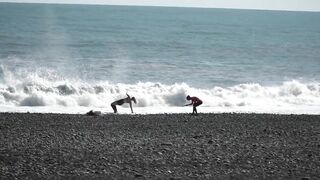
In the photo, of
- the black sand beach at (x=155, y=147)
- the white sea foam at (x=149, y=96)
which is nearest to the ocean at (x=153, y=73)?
the white sea foam at (x=149, y=96)

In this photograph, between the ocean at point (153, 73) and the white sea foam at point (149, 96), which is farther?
the ocean at point (153, 73)

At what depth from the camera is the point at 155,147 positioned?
46.4 feet

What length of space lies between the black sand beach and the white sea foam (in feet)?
17.5

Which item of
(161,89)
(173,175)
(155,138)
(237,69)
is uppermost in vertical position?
(237,69)

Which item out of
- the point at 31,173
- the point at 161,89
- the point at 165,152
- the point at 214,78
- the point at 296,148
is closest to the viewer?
the point at 31,173

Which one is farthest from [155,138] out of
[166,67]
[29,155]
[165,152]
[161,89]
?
[166,67]

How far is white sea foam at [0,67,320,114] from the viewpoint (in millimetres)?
24969

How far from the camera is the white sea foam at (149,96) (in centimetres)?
2497

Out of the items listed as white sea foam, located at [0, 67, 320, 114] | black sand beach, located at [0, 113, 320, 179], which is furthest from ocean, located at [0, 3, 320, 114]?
black sand beach, located at [0, 113, 320, 179]

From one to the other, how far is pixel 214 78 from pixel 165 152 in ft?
79.4

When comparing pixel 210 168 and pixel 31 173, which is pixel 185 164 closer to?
pixel 210 168

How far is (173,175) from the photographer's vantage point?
39.2ft

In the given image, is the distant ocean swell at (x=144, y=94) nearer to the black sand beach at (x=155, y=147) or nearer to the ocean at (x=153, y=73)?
the ocean at (x=153, y=73)

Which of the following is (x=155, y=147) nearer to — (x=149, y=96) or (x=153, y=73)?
(x=149, y=96)
